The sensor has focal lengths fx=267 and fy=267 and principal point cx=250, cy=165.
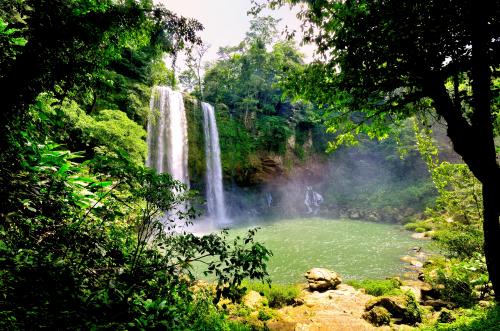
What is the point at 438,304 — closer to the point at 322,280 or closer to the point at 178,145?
the point at 322,280

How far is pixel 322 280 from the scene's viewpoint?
927 centimetres

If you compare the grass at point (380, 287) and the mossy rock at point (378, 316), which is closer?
the mossy rock at point (378, 316)

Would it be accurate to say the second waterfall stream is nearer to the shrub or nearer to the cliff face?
the cliff face

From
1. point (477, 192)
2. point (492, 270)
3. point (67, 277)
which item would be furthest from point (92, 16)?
point (477, 192)

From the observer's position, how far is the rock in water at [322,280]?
356 inches

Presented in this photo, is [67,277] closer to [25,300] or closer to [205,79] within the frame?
[25,300]

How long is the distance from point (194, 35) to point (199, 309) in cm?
528

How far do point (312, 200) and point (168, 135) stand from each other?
18920mm

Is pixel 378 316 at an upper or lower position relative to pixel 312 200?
lower

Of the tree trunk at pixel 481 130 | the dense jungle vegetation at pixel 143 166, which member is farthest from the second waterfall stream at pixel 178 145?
the tree trunk at pixel 481 130

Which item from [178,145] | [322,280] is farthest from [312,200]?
[322,280]

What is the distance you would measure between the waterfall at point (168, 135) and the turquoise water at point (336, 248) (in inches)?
274

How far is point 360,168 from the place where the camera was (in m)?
37.2

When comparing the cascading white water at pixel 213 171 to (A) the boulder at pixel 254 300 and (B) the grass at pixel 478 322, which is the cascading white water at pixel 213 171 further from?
(B) the grass at pixel 478 322
